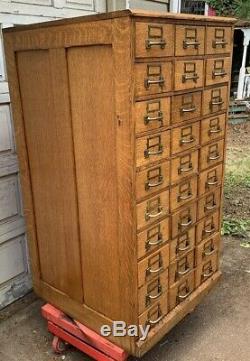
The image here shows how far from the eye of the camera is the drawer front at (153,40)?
138 centimetres

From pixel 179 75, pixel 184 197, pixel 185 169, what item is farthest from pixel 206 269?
pixel 179 75

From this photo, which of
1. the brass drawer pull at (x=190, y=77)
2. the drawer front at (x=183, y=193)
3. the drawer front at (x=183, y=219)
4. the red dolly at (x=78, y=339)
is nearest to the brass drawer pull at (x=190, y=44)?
the brass drawer pull at (x=190, y=77)

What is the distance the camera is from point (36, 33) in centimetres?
170

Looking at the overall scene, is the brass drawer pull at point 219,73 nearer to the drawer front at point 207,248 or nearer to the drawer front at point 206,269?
the drawer front at point 207,248

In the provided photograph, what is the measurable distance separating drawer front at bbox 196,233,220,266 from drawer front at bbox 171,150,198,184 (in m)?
0.48

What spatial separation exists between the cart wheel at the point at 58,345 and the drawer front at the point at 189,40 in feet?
5.48

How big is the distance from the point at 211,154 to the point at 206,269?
0.71 metres

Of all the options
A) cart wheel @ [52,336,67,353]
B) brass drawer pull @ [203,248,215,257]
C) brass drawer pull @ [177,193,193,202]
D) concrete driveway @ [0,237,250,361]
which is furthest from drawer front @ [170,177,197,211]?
cart wheel @ [52,336,67,353]

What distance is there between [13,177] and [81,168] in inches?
31.0

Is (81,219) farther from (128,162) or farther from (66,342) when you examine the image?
(66,342)

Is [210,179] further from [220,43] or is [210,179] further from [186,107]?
[220,43]

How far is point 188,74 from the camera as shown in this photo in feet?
5.45

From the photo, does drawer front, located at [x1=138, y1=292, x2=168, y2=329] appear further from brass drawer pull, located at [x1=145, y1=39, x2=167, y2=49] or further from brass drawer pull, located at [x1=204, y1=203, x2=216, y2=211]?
brass drawer pull, located at [x1=145, y1=39, x2=167, y2=49]

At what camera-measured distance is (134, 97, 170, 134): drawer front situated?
1.46 m
